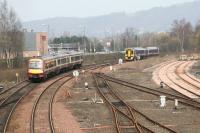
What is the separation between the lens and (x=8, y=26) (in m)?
79.3

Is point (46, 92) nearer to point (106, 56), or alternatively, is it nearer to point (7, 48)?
point (7, 48)

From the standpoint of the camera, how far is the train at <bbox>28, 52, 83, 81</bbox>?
150ft

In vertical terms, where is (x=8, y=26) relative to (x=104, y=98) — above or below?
above

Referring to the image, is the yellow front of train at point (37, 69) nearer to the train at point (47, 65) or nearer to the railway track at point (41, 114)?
the train at point (47, 65)

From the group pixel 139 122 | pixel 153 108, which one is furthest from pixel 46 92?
pixel 139 122

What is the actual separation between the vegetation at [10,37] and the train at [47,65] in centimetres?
1582

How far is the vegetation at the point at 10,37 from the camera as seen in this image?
73.9 m

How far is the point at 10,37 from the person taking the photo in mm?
76000

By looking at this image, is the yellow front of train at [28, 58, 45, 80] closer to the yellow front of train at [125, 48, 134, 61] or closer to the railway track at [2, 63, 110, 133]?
the railway track at [2, 63, 110, 133]

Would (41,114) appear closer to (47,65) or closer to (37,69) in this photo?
(37,69)

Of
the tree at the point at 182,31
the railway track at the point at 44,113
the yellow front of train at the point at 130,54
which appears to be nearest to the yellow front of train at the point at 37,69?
the railway track at the point at 44,113

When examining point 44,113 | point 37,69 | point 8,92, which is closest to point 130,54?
point 37,69

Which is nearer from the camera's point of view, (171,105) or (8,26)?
(171,105)

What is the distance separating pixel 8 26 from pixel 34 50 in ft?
110
